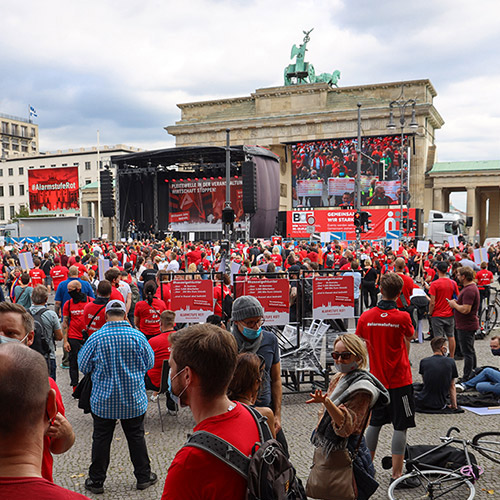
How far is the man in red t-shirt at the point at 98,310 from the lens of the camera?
6926 millimetres

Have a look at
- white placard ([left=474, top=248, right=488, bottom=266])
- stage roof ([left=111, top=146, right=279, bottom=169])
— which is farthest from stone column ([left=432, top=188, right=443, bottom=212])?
white placard ([left=474, top=248, right=488, bottom=266])

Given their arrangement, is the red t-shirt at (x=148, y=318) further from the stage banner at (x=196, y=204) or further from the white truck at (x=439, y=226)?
the white truck at (x=439, y=226)

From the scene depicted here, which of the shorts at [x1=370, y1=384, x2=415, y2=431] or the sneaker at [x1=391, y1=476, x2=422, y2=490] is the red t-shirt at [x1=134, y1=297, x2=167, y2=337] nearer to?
the shorts at [x1=370, y1=384, x2=415, y2=431]

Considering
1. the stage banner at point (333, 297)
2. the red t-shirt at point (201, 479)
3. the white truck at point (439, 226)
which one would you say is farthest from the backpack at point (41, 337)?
the white truck at point (439, 226)

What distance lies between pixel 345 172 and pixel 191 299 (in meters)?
45.4

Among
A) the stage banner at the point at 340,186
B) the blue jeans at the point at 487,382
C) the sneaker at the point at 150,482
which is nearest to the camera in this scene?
the sneaker at the point at 150,482

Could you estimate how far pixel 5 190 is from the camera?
99000mm

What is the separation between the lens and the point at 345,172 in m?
51.8

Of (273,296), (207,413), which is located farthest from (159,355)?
(207,413)

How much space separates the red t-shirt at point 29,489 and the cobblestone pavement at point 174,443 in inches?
140

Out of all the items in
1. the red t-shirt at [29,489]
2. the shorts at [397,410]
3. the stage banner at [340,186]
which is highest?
the stage banner at [340,186]

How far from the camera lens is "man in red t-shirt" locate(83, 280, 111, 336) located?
6.93m

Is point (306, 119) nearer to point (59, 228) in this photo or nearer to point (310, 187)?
point (310, 187)

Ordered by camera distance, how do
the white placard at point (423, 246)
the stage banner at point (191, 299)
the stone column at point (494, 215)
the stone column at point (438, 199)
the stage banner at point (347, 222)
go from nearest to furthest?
the stage banner at point (191, 299) < the white placard at point (423, 246) < the stage banner at point (347, 222) < the stone column at point (438, 199) < the stone column at point (494, 215)
